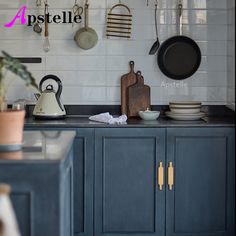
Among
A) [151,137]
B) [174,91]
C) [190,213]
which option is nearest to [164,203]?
[190,213]

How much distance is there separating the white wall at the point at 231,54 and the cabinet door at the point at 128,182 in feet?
2.45

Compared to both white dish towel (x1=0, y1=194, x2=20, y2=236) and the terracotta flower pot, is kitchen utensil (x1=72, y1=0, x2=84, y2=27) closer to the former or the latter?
the terracotta flower pot

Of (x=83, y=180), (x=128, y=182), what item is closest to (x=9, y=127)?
(x=83, y=180)

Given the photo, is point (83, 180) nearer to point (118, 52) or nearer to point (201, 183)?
point (201, 183)

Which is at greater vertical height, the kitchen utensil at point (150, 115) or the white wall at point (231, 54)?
the white wall at point (231, 54)

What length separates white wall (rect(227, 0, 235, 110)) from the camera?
16.1 feet

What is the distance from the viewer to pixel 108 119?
4.67 meters

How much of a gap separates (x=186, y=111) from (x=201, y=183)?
1.86 ft

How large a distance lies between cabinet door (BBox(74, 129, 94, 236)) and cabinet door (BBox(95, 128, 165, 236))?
0.04 meters

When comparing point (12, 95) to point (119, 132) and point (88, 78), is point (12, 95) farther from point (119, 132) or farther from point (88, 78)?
point (119, 132)

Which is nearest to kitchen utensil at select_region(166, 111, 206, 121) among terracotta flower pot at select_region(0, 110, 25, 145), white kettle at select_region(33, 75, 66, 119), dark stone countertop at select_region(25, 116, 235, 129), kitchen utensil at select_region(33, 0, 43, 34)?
dark stone countertop at select_region(25, 116, 235, 129)

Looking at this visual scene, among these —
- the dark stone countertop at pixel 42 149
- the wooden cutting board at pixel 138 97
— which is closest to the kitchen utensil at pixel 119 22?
the wooden cutting board at pixel 138 97

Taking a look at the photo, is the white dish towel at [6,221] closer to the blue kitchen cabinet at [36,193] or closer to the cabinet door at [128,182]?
the blue kitchen cabinet at [36,193]

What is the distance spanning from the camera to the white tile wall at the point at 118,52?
5090 millimetres
